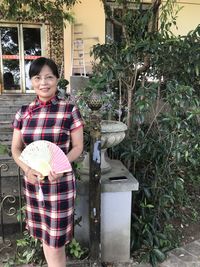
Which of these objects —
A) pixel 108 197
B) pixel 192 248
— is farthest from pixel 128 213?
pixel 192 248

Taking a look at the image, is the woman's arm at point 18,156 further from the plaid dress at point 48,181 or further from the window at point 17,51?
the window at point 17,51

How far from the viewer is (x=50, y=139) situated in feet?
5.69

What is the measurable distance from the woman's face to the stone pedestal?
32.1 inches

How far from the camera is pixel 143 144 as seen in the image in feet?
9.05

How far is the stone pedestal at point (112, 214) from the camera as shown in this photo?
2.28 metres

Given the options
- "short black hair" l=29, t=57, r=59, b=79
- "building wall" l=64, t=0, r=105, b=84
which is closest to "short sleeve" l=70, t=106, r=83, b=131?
"short black hair" l=29, t=57, r=59, b=79

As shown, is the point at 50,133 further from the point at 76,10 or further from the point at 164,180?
the point at 76,10

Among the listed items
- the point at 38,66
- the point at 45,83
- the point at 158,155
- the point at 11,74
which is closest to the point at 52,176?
the point at 45,83

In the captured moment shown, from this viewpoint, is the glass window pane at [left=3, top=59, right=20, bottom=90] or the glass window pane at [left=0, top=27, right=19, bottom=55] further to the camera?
the glass window pane at [left=3, top=59, right=20, bottom=90]

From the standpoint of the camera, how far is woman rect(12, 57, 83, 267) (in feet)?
5.71

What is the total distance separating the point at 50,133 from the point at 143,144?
125cm

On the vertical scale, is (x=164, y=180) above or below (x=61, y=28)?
below

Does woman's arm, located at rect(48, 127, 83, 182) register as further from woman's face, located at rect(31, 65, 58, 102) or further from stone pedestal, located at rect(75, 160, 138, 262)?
stone pedestal, located at rect(75, 160, 138, 262)

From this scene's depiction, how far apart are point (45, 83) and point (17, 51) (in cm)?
619
